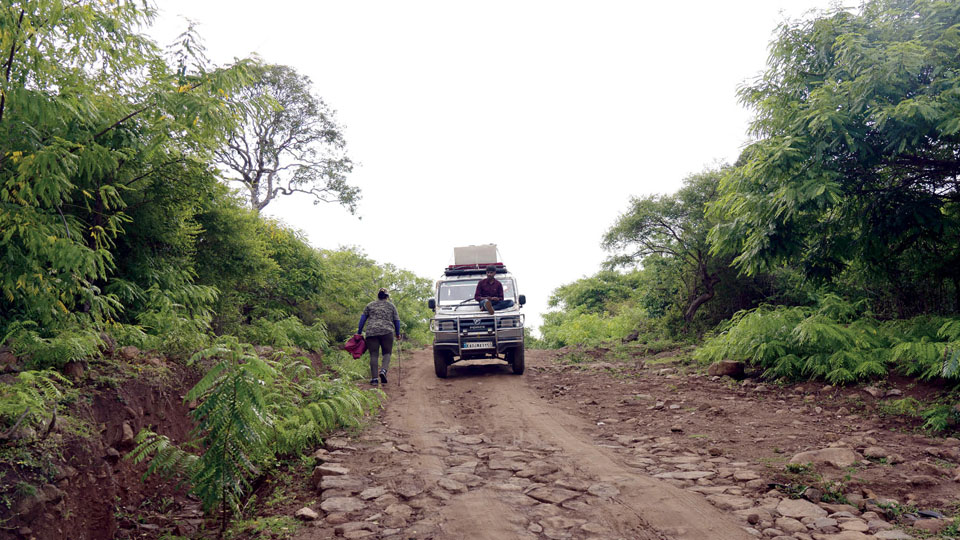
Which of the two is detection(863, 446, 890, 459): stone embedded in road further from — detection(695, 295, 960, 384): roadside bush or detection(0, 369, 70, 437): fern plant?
detection(0, 369, 70, 437): fern plant

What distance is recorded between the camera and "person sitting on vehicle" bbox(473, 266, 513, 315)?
12.7m

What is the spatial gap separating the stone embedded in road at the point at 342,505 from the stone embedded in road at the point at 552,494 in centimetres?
144

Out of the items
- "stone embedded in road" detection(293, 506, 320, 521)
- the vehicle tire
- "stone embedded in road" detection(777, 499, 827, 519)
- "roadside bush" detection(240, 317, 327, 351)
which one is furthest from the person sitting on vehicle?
"stone embedded in road" detection(777, 499, 827, 519)

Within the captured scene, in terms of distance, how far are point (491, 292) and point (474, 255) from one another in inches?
97.7

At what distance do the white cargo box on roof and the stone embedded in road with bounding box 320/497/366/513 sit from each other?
35.1ft

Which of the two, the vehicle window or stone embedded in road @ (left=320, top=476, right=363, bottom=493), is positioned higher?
the vehicle window

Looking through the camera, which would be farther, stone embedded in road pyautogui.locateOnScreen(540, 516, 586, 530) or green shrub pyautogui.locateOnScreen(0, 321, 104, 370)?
green shrub pyautogui.locateOnScreen(0, 321, 104, 370)

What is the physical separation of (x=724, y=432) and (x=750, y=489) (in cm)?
216

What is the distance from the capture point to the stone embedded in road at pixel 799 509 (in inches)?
155

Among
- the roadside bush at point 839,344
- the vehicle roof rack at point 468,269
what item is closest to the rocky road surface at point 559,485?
the roadside bush at point 839,344

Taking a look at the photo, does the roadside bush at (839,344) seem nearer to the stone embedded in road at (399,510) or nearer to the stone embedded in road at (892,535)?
the stone embedded in road at (892,535)

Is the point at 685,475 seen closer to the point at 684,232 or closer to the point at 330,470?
the point at 330,470

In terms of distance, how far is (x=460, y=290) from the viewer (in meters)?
13.5

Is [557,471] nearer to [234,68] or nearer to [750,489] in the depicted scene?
[750,489]
